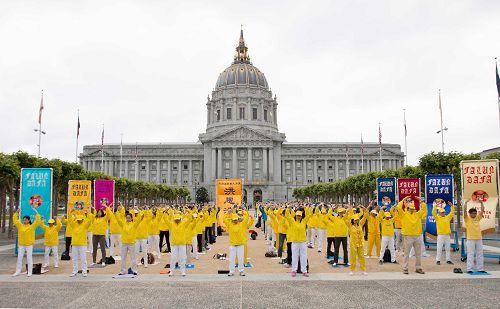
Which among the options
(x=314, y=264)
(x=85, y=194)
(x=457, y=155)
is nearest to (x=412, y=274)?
(x=314, y=264)

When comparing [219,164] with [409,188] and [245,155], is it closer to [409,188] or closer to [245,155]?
[245,155]

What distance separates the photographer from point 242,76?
142375mm

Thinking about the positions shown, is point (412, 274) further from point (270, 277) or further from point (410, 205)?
point (270, 277)

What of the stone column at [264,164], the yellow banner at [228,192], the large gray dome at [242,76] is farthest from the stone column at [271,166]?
the yellow banner at [228,192]

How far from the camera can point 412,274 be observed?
1506 cm

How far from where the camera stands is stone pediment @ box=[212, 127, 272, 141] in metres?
126

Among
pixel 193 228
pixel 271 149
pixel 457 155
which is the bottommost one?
pixel 193 228

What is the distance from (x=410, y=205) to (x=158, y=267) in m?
9.73

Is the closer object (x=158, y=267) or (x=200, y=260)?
(x=158, y=267)

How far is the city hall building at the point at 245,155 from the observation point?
4938 inches

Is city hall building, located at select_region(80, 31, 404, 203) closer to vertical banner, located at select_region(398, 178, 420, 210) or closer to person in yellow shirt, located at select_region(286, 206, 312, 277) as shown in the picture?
vertical banner, located at select_region(398, 178, 420, 210)

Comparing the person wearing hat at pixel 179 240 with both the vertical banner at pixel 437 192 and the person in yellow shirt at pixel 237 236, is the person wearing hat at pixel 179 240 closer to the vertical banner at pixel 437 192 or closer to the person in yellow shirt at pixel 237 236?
the person in yellow shirt at pixel 237 236

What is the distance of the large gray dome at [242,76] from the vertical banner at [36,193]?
122078mm

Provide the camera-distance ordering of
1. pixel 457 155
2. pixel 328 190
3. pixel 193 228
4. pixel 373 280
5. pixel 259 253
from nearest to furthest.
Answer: pixel 373 280, pixel 193 228, pixel 259 253, pixel 457 155, pixel 328 190
